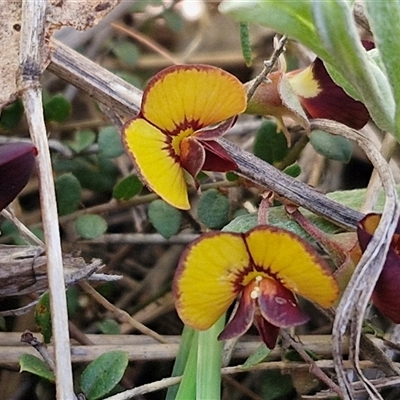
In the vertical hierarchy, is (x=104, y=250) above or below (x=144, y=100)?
below

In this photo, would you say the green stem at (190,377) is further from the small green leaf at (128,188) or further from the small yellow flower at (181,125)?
the small green leaf at (128,188)

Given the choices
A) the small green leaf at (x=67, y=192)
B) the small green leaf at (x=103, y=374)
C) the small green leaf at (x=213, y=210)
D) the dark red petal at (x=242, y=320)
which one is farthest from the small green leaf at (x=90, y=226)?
the dark red petal at (x=242, y=320)

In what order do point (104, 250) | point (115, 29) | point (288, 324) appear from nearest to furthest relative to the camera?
point (288, 324) < point (104, 250) < point (115, 29)

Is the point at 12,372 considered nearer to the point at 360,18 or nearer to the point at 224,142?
the point at 224,142

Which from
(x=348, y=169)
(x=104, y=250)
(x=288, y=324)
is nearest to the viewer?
(x=288, y=324)

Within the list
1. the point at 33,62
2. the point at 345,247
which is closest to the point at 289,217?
the point at 345,247

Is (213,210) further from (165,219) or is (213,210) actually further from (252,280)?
(252,280)
